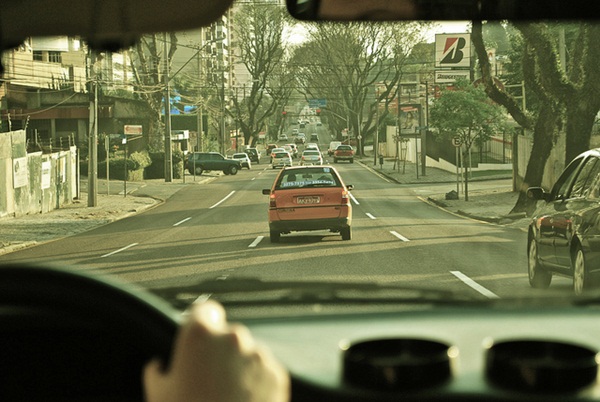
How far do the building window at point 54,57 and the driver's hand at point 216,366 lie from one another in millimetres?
1071

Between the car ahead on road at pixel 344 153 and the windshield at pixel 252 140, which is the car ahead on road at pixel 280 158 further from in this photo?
the windshield at pixel 252 140

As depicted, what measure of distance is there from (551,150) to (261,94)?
12.3 meters

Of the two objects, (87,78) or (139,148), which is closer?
(87,78)

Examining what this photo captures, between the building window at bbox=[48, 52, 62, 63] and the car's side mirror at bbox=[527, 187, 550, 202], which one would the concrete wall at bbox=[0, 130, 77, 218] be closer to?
the building window at bbox=[48, 52, 62, 63]

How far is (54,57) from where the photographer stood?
90.1 inches

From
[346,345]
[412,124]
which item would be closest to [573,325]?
[346,345]

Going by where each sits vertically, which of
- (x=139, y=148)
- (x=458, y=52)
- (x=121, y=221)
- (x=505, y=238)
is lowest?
(x=505, y=238)

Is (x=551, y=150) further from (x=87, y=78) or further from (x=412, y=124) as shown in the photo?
(x=412, y=124)

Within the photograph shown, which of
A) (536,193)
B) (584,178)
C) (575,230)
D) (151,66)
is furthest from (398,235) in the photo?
(151,66)

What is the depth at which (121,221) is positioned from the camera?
28.6ft

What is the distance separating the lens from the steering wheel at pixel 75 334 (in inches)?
67.0

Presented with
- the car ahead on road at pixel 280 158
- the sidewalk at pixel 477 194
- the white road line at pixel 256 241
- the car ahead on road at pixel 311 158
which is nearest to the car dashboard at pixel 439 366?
the white road line at pixel 256 241

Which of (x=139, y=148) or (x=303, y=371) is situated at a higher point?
(x=139, y=148)

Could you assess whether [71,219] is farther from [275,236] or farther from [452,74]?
[275,236]
